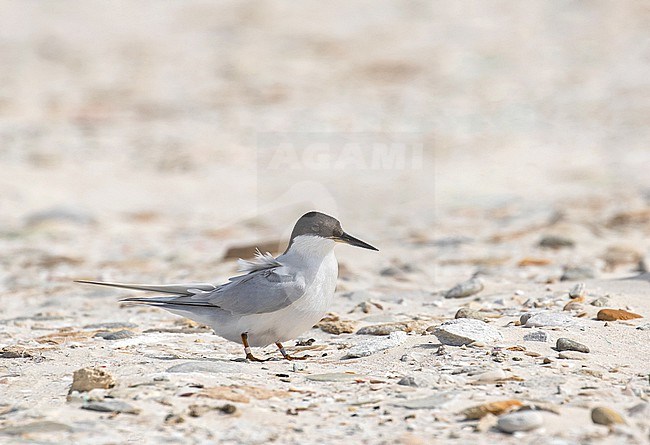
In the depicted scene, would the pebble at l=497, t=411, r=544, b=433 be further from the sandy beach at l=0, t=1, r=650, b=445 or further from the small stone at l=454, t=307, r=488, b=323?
the small stone at l=454, t=307, r=488, b=323

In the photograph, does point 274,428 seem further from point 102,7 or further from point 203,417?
point 102,7

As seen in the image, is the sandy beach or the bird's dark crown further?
the bird's dark crown

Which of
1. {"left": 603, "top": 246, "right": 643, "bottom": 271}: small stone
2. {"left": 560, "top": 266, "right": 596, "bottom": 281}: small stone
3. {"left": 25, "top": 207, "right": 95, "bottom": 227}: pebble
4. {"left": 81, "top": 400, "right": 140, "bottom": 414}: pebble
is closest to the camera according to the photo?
{"left": 81, "top": 400, "right": 140, "bottom": 414}: pebble

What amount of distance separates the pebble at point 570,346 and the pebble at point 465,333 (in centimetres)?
27

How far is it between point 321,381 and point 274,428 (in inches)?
23.4

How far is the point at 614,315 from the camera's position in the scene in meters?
4.36

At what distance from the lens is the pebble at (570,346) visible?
3734mm

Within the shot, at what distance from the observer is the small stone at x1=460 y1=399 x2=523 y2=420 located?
288 centimetres

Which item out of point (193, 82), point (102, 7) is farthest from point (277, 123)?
point (102, 7)

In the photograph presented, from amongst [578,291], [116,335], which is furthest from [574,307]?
[116,335]

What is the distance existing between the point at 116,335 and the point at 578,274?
9.43 ft

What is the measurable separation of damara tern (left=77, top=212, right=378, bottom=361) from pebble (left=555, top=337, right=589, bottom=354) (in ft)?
2.84

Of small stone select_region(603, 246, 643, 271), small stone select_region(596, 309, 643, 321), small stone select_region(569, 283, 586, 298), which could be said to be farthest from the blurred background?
small stone select_region(596, 309, 643, 321)

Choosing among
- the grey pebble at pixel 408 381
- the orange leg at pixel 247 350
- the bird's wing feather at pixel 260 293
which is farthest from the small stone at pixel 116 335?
the grey pebble at pixel 408 381
